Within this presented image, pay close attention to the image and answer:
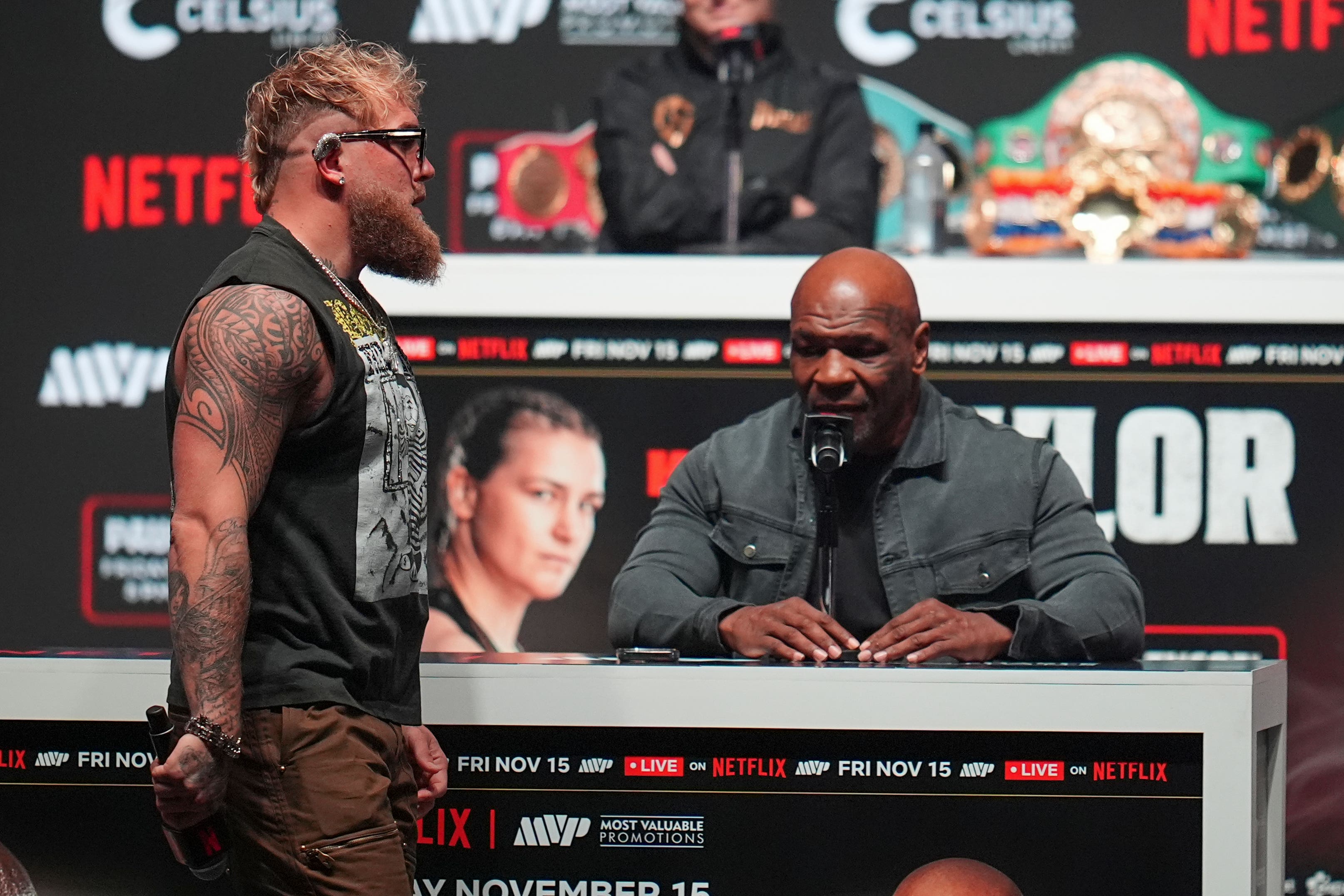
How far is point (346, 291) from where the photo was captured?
4.91ft

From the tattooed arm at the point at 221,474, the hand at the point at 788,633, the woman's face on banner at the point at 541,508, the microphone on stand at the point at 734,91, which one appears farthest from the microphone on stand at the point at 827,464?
the microphone on stand at the point at 734,91

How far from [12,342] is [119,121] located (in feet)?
2.05

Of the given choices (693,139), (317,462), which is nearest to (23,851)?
(317,462)

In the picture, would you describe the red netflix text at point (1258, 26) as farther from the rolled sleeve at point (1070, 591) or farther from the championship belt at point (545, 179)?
the rolled sleeve at point (1070, 591)

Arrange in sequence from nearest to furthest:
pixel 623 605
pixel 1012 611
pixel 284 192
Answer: pixel 284 192 → pixel 1012 611 → pixel 623 605

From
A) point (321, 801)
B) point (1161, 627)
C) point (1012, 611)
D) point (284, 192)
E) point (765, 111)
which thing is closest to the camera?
point (321, 801)

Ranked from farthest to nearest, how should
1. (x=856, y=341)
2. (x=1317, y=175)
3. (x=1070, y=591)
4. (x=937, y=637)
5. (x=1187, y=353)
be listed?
(x=1317, y=175) < (x=1187, y=353) < (x=856, y=341) < (x=1070, y=591) < (x=937, y=637)

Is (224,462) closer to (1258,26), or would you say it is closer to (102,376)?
(102,376)

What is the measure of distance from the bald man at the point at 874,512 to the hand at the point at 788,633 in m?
0.12

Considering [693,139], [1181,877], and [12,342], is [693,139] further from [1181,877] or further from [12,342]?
[1181,877]

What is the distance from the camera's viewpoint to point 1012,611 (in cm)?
189

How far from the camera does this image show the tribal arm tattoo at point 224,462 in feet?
4.31

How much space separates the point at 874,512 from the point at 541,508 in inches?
38.1

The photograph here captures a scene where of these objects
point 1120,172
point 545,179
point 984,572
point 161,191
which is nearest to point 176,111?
point 161,191
